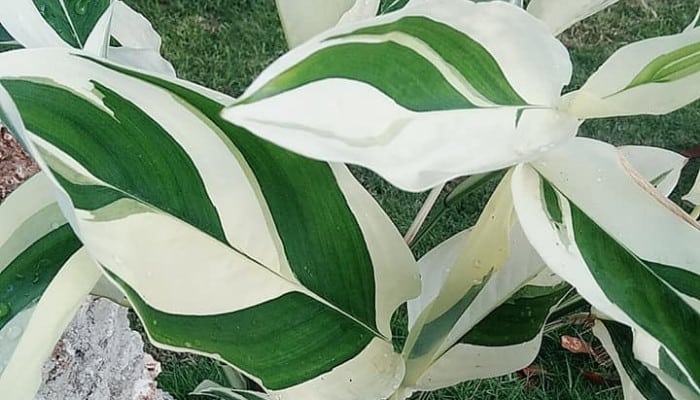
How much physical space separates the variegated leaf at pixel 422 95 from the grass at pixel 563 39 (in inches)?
44.3

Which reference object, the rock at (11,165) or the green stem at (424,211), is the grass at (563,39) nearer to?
the rock at (11,165)

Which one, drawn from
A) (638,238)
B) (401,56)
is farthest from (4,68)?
(638,238)

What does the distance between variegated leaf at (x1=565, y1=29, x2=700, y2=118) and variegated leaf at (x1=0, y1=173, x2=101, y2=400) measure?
226 millimetres

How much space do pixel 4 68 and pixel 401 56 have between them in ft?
0.52

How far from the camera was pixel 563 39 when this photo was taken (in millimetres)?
2055

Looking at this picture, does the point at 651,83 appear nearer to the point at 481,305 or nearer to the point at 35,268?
the point at 481,305

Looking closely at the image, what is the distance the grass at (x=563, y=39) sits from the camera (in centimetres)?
148

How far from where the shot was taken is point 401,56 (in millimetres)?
331

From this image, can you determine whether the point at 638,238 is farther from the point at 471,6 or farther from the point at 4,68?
the point at 4,68

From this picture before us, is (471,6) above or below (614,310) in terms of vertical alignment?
above

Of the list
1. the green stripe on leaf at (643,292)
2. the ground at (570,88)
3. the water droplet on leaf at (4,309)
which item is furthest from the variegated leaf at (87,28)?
the ground at (570,88)

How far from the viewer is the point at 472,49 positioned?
0.35 meters

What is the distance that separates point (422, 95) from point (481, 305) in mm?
206

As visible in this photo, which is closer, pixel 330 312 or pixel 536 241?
pixel 536 241
